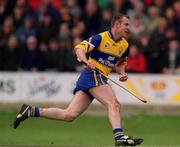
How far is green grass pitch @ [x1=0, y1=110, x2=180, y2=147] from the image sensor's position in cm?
1476

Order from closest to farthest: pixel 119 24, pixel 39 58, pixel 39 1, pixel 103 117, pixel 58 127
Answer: pixel 119 24 < pixel 58 127 < pixel 103 117 < pixel 39 58 < pixel 39 1

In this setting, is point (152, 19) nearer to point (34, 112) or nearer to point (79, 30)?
point (79, 30)

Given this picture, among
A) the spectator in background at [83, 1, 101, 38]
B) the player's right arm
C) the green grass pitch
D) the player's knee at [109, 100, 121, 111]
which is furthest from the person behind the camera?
the spectator in background at [83, 1, 101, 38]

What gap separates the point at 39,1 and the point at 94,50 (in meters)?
11.5

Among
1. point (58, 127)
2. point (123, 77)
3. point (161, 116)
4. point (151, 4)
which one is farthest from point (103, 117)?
point (123, 77)

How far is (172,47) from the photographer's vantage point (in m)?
21.7

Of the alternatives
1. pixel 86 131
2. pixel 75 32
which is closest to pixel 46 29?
pixel 75 32

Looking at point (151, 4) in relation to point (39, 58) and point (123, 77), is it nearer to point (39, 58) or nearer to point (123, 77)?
point (39, 58)

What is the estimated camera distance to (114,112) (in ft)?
42.0

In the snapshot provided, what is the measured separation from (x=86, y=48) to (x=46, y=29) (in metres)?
10.2

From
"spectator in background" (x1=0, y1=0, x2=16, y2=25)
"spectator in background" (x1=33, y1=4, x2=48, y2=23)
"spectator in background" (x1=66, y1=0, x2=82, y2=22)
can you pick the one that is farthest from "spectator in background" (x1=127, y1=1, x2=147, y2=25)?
"spectator in background" (x1=0, y1=0, x2=16, y2=25)

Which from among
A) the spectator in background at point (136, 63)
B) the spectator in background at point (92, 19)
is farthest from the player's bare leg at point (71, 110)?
the spectator in background at point (92, 19)

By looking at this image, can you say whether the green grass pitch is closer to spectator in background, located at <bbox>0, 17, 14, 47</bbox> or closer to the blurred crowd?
the blurred crowd

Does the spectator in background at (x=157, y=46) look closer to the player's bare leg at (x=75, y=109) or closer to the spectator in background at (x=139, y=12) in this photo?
the spectator in background at (x=139, y=12)
